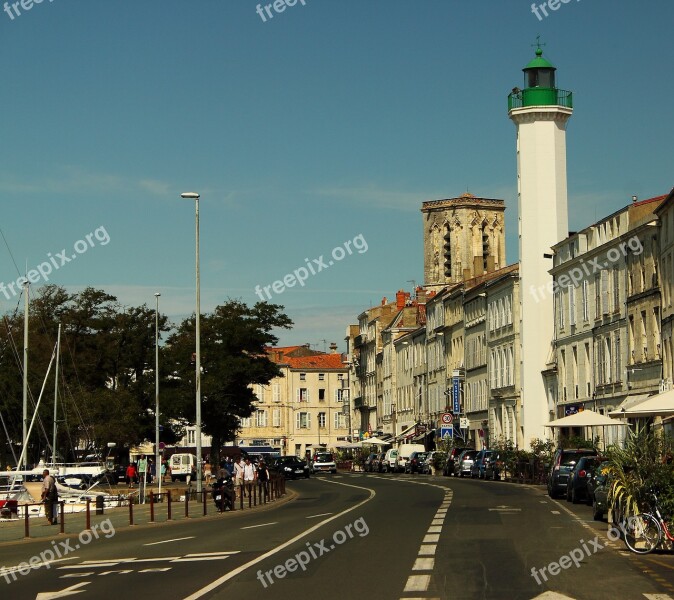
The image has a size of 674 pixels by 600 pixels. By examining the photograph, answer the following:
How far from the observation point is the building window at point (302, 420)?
526 feet

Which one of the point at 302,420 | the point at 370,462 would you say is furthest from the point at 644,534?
the point at 302,420

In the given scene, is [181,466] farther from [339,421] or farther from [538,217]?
[339,421]

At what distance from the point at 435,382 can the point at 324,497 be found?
2499 inches

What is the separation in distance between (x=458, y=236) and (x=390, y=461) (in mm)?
61858

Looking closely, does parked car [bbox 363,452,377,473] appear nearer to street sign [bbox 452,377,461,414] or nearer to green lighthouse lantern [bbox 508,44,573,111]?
street sign [bbox 452,377,461,414]

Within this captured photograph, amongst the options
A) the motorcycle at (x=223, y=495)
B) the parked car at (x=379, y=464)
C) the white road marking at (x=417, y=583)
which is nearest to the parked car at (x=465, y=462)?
the parked car at (x=379, y=464)

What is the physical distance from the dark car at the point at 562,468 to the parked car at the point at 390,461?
4935 cm

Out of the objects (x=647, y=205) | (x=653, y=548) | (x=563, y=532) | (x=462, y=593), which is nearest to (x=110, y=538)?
(x=563, y=532)

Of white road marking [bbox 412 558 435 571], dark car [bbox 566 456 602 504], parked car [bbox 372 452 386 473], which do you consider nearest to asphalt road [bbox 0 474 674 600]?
white road marking [bbox 412 558 435 571]

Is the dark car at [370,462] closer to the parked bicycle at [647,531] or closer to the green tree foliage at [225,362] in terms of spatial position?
the green tree foliage at [225,362]

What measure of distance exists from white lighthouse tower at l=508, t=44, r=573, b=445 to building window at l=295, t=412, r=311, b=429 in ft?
267

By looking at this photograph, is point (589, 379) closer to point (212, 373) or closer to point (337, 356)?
point (212, 373)

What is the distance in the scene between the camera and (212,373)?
8400cm

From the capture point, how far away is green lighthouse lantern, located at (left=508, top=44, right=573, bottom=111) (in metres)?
80.6
